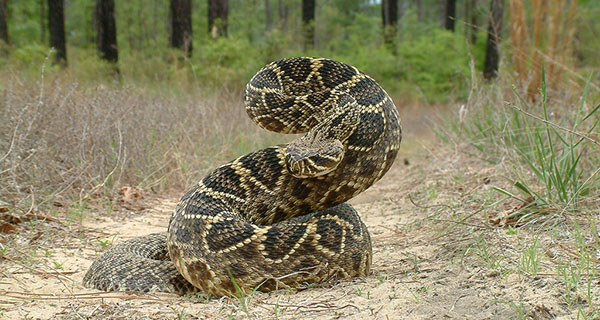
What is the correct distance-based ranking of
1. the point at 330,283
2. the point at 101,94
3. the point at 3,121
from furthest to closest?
the point at 101,94
the point at 3,121
the point at 330,283

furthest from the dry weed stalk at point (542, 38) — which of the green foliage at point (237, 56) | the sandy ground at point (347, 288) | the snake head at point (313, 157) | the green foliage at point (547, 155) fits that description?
the snake head at point (313, 157)

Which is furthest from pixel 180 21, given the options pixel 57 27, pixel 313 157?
pixel 313 157

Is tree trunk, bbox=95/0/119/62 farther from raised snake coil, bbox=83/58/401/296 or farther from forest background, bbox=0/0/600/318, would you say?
raised snake coil, bbox=83/58/401/296

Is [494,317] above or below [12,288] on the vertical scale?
above

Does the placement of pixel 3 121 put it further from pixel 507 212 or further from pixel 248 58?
pixel 248 58

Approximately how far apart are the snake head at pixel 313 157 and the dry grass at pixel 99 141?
2.76m

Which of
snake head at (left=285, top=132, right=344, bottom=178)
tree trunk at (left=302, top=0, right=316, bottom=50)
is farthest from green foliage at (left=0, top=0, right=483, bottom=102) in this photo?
snake head at (left=285, top=132, right=344, bottom=178)

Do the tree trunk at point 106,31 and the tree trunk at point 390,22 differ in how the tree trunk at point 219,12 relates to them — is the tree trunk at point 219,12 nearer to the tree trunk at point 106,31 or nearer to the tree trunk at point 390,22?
the tree trunk at point 106,31

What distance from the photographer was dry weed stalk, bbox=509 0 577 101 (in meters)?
9.12

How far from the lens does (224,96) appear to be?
466 inches

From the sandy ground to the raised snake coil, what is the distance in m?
0.16

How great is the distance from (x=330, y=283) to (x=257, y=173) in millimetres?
1013

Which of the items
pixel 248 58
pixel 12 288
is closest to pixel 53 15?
pixel 248 58

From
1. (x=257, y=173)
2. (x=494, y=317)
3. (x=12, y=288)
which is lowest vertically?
(x=12, y=288)
